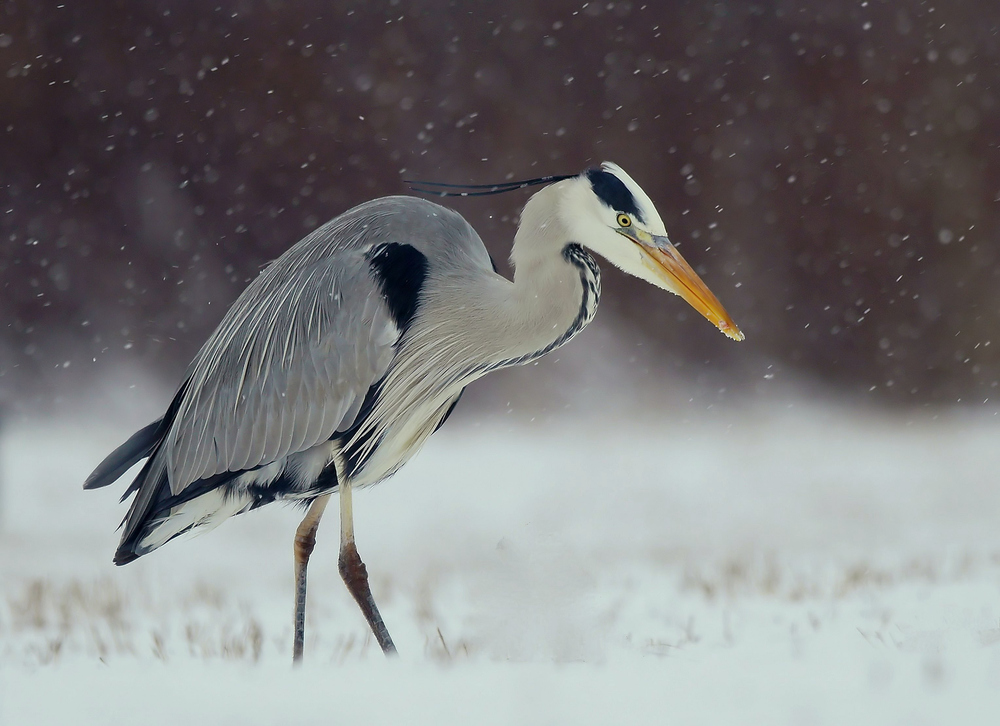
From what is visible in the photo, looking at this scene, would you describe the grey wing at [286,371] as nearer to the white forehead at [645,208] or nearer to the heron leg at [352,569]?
the heron leg at [352,569]

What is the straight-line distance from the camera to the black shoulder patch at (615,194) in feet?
9.93

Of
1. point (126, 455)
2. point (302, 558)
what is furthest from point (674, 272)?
point (126, 455)

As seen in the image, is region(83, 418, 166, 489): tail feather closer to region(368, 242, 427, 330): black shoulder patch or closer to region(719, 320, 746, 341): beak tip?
region(368, 242, 427, 330): black shoulder patch

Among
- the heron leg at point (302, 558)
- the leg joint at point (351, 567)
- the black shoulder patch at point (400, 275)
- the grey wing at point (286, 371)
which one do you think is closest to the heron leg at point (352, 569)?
the leg joint at point (351, 567)

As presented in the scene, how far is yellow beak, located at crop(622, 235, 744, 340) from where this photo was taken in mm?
3004

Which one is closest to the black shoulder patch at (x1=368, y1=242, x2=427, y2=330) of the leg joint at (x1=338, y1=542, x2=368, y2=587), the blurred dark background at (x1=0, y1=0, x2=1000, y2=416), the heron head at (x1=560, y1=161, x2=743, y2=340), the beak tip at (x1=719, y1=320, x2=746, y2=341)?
the heron head at (x1=560, y1=161, x2=743, y2=340)

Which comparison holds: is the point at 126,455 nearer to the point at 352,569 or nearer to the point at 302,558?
the point at 302,558

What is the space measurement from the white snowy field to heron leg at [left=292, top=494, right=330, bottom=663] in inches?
3.3

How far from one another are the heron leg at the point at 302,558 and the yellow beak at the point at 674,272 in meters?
1.35

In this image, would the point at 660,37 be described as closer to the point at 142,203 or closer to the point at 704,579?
the point at 142,203

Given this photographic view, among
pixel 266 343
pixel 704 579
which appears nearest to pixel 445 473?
pixel 704 579

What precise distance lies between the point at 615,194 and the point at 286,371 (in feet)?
3.97

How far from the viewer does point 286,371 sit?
3262 mm

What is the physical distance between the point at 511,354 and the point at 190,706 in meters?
1.47
